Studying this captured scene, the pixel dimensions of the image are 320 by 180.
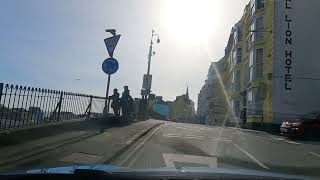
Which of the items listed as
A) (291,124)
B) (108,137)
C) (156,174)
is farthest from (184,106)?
(156,174)

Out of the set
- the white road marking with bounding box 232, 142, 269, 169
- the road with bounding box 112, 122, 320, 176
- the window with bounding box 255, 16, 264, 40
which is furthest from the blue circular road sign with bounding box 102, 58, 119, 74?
the window with bounding box 255, 16, 264, 40

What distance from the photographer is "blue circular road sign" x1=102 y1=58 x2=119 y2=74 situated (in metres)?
19.5

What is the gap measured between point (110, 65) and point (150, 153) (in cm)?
586

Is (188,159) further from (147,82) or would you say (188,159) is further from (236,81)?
(236,81)

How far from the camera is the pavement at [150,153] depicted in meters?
11.6

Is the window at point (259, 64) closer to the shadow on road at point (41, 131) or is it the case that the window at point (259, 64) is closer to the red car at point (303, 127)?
the red car at point (303, 127)

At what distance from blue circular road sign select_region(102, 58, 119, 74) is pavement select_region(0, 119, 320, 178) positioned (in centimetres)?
222

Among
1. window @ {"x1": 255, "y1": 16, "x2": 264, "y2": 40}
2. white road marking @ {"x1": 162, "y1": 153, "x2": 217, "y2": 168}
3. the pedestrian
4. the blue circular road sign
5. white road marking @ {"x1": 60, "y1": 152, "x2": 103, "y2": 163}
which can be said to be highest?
window @ {"x1": 255, "y1": 16, "x2": 264, "y2": 40}

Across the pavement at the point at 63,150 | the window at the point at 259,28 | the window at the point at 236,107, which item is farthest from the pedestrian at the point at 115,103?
the window at the point at 236,107

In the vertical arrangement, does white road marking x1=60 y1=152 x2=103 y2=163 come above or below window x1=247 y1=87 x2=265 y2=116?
below

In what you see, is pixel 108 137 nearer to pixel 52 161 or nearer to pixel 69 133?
pixel 69 133

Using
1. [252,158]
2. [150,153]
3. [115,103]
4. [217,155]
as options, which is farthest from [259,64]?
[150,153]

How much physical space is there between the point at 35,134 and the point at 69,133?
2.17 m

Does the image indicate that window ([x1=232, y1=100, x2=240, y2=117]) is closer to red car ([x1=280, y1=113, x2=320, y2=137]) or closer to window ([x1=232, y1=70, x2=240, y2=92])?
window ([x1=232, y1=70, x2=240, y2=92])
